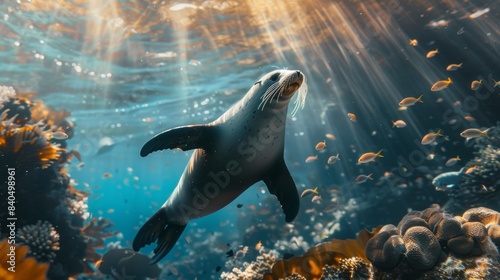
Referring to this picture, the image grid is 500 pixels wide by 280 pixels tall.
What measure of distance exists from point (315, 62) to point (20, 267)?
53.9ft

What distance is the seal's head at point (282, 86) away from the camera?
315 centimetres

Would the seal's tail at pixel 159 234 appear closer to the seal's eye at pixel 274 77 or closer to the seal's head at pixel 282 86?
the seal's head at pixel 282 86

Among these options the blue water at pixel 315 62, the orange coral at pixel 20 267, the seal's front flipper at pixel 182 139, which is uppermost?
the seal's front flipper at pixel 182 139

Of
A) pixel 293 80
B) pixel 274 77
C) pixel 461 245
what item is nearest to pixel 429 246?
pixel 461 245

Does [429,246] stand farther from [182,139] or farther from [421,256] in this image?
[182,139]

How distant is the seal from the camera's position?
3629 mm

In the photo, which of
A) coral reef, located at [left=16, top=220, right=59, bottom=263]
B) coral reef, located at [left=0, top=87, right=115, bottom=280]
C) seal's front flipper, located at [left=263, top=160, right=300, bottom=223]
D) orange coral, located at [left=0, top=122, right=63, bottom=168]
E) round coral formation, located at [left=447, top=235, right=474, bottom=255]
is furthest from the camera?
orange coral, located at [left=0, top=122, right=63, bottom=168]

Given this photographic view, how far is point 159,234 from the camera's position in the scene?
15.4 feet

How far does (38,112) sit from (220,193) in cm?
800

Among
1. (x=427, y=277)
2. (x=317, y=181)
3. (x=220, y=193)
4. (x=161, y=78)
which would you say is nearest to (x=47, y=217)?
(x=220, y=193)

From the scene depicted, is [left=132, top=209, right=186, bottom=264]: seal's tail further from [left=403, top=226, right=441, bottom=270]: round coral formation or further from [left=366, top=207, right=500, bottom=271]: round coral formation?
[left=403, top=226, right=441, bottom=270]: round coral formation

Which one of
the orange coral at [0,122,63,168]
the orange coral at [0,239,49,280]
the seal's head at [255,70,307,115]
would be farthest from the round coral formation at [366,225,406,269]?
the orange coral at [0,122,63,168]

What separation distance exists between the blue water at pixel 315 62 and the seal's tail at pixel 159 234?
4.82m

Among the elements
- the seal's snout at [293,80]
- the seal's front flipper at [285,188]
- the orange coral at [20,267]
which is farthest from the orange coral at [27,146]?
the seal's snout at [293,80]
